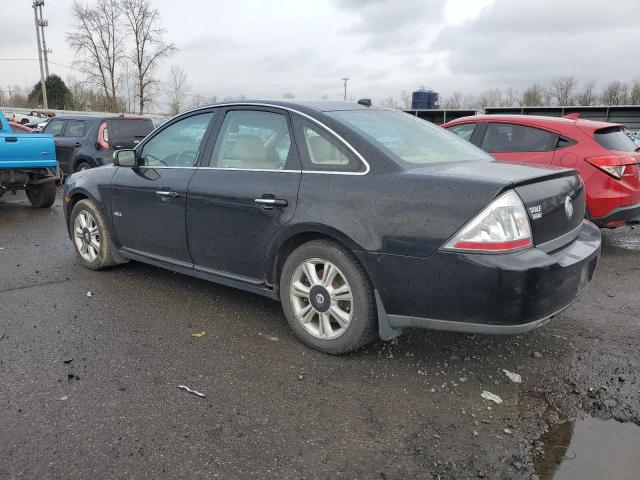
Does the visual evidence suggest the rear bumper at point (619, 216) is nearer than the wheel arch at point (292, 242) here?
No

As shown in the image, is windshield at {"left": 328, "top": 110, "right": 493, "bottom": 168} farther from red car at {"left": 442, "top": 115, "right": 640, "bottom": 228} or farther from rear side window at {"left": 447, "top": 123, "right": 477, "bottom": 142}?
rear side window at {"left": 447, "top": 123, "right": 477, "bottom": 142}

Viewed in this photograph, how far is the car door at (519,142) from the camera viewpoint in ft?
20.8

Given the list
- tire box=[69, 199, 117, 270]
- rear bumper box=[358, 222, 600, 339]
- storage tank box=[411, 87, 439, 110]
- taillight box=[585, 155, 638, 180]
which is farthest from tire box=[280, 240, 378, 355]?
storage tank box=[411, 87, 439, 110]

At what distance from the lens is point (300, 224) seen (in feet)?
10.9

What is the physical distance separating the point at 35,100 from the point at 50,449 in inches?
2388

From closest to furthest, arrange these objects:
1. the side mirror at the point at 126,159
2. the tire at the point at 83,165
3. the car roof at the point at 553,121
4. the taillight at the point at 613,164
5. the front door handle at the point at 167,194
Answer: the front door handle at the point at 167,194 < the side mirror at the point at 126,159 < the taillight at the point at 613,164 < the car roof at the point at 553,121 < the tire at the point at 83,165

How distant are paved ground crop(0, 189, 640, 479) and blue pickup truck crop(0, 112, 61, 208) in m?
4.68

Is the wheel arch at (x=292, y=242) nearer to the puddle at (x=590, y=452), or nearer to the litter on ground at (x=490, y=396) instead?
the litter on ground at (x=490, y=396)

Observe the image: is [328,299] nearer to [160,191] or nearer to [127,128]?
[160,191]

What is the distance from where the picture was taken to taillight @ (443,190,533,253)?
2709mm

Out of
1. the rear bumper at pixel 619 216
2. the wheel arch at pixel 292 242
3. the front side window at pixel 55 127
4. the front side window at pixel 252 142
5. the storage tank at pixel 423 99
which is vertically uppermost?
the storage tank at pixel 423 99

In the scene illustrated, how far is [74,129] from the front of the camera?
1184cm

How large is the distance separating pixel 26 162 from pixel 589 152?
8.19m

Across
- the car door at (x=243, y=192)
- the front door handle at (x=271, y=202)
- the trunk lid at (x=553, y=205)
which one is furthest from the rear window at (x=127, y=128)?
the trunk lid at (x=553, y=205)
